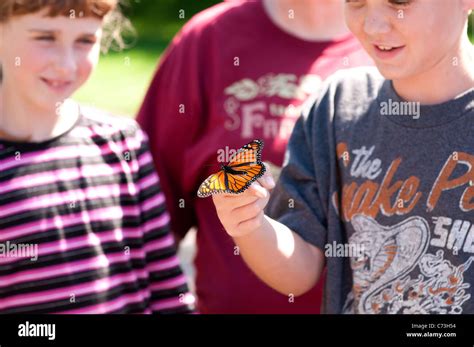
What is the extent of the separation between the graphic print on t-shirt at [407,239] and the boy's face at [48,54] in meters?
0.57

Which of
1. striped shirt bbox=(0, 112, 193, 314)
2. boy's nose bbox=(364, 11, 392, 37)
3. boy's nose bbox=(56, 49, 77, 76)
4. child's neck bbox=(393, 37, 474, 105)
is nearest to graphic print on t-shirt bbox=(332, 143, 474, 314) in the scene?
child's neck bbox=(393, 37, 474, 105)

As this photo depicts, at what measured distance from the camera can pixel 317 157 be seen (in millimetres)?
1741

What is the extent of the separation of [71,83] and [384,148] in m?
0.65

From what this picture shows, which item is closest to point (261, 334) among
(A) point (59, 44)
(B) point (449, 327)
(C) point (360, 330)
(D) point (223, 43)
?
(C) point (360, 330)

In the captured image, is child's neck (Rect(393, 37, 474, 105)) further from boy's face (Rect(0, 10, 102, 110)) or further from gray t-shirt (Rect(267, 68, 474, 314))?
boy's face (Rect(0, 10, 102, 110))

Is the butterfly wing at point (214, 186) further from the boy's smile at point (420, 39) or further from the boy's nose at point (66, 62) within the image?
the boy's nose at point (66, 62)

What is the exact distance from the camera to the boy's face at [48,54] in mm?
1866

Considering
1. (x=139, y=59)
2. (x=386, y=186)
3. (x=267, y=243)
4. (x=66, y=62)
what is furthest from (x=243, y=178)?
(x=139, y=59)

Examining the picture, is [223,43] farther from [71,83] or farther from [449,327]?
[449,327]

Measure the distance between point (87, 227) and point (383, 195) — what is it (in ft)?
1.99

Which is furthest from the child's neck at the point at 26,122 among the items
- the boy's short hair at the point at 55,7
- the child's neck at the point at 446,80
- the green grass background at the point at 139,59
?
the green grass background at the point at 139,59

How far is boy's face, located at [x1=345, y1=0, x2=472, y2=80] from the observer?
157cm

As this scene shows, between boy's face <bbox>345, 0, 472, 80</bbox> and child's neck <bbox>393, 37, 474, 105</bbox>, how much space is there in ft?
0.10

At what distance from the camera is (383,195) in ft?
5.40
